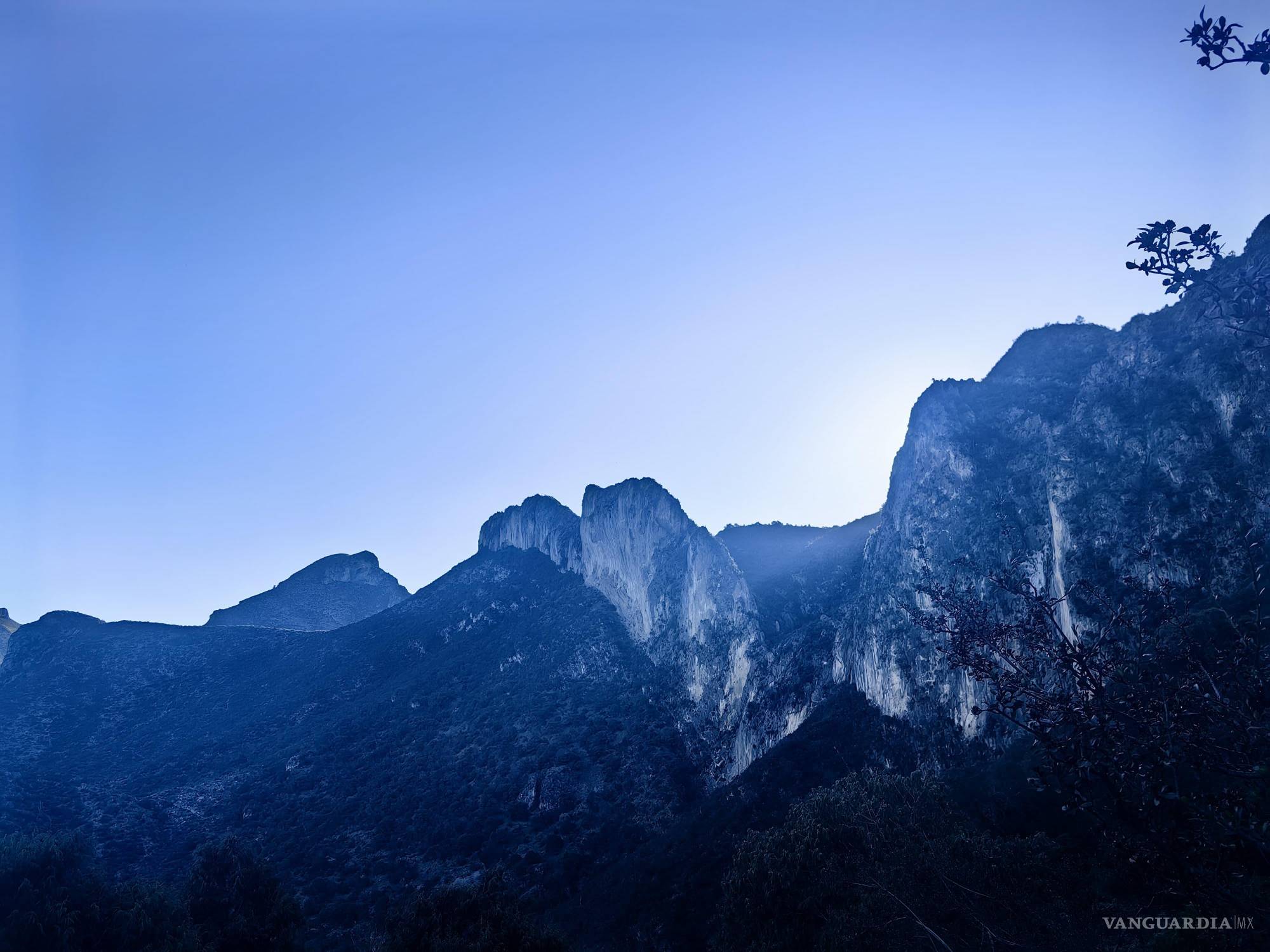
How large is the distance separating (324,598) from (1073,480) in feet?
473

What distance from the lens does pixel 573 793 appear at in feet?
190

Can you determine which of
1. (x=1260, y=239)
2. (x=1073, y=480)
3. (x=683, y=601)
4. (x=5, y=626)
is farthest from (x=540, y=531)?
(x=5, y=626)

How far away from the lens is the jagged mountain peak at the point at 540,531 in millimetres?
102312

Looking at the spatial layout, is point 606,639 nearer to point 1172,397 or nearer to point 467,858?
point 467,858

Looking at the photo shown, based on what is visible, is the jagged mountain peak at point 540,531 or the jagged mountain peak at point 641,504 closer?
the jagged mountain peak at point 641,504

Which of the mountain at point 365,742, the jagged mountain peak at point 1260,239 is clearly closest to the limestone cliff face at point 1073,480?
the jagged mountain peak at point 1260,239

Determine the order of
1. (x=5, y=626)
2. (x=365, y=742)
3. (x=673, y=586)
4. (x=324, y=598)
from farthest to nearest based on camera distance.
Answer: (x=324, y=598) → (x=5, y=626) → (x=673, y=586) → (x=365, y=742)

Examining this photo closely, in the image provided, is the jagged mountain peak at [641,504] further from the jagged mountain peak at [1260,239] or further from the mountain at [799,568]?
the jagged mountain peak at [1260,239]

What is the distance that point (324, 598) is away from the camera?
456 ft

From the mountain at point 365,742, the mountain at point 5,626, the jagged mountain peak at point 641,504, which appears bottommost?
the mountain at point 365,742

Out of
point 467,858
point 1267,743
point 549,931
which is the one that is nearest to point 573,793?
point 467,858

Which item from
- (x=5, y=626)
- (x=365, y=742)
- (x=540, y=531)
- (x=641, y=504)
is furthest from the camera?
(x=5, y=626)

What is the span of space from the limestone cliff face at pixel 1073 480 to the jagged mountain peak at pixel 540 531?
170 ft

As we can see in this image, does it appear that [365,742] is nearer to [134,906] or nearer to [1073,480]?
[134,906]
